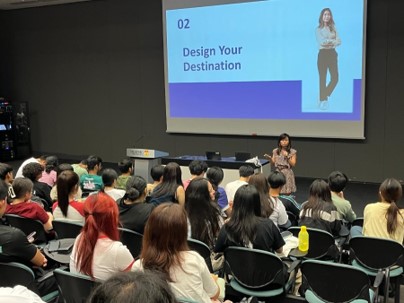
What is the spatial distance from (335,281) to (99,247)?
56.2 inches

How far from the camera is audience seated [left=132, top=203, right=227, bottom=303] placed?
218 centimetres

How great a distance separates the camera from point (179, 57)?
8906 millimetres

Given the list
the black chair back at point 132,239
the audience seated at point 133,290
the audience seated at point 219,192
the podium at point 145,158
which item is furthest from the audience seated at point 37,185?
the audience seated at point 133,290

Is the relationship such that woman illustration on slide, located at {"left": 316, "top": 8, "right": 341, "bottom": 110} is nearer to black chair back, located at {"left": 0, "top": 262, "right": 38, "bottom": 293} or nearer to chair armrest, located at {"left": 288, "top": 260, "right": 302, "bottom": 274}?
chair armrest, located at {"left": 288, "top": 260, "right": 302, "bottom": 274}

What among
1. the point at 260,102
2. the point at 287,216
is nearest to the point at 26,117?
the point at 260,102

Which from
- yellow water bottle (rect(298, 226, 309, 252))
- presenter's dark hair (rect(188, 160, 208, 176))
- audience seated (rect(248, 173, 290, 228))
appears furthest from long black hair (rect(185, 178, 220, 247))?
presenter's dark hair (rect(188, 160, 208, 176))

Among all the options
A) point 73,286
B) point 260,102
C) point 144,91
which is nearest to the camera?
point 73,286

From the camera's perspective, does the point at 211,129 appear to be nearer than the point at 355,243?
No

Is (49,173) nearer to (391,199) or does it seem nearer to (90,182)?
(90,182)

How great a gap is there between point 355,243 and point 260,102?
5.33 meters

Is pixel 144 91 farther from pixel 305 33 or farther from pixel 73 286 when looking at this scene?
pixel 73 286

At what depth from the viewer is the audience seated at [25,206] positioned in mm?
3535

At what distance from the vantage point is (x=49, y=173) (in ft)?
17.9

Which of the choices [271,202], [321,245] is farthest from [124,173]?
[321,245]
